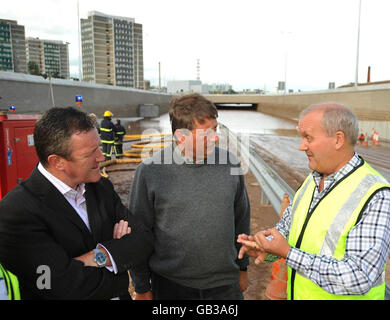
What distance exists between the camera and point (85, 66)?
130m

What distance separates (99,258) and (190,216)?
0.65m

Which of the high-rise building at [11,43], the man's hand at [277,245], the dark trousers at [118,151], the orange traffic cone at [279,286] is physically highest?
the high-rise building at [11,43]

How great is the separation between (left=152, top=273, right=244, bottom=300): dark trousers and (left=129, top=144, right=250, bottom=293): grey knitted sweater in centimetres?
4

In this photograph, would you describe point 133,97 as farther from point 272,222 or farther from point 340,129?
point 340,129

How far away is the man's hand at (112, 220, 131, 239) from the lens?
7.04 feet

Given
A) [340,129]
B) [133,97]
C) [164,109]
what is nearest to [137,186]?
[340,129]

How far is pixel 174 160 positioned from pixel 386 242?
138cm

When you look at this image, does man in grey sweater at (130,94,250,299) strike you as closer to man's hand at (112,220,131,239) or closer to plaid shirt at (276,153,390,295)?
man's hand at (112,220,131,239)

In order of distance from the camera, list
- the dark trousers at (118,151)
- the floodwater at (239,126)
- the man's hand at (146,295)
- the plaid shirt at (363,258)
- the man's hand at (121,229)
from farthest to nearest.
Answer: the floodwater at (239,126) < the dark trousers at (118,151) < the man's hand at (146,295) < the man's hand at (121,229) < the plaid shirt at (363,258)

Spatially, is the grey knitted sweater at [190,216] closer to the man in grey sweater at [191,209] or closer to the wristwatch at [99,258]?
the man in grey sweater at [191,209]

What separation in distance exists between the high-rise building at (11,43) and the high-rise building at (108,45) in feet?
74.5

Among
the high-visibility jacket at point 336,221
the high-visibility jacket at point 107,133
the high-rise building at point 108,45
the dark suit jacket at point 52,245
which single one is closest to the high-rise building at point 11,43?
the high-rise building at point 108,45

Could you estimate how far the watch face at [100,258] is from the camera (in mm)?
1864

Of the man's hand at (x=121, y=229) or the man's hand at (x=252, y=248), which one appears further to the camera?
the man's hand at (x=121, y=229)
